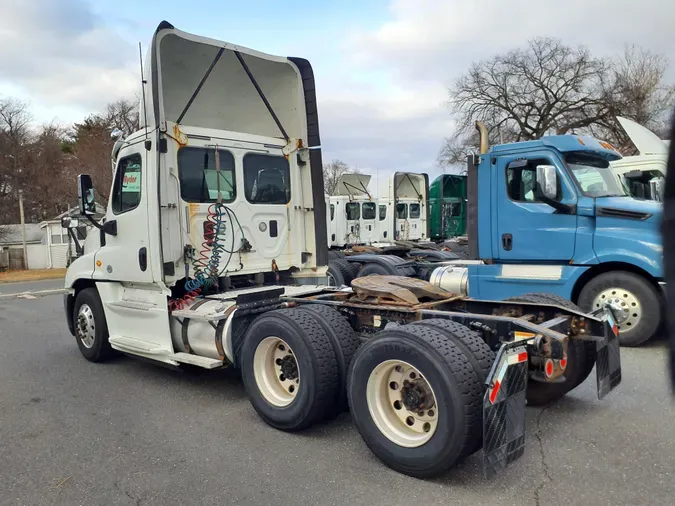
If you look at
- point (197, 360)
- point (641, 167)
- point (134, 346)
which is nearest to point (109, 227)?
point (134, 346)

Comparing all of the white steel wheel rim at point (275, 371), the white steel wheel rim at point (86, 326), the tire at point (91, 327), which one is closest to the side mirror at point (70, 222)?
the tire at point (91, 327)

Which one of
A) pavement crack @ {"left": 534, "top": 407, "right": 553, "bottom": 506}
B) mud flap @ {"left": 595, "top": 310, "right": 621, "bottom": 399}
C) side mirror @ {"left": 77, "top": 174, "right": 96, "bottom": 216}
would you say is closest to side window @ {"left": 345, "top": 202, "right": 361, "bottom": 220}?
side mirror @ {"left": 77, "top": 174, "right": 96, "bottom": 216}

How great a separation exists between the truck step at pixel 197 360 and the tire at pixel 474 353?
2257 mm

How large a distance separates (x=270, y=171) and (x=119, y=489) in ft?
13.2

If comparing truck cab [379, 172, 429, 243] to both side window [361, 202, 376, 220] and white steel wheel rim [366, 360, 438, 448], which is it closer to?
side window [361, 202, 376, 220]

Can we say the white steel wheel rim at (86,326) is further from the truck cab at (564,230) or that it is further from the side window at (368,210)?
the side window at (368,210)

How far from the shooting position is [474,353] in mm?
3475

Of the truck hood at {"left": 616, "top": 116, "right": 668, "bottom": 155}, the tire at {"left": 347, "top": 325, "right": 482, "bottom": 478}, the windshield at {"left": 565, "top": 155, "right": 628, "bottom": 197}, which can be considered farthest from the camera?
the truck hood at {"left": 616, "top": 116, "right": 668, "bottom": 155}

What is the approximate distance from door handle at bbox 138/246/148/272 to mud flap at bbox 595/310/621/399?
4.37m

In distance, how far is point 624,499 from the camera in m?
3.29

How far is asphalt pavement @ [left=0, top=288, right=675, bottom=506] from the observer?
3.43 m

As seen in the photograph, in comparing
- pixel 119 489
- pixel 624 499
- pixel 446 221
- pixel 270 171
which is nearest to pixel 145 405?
pixel 119 489

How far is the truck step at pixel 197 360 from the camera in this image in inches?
203

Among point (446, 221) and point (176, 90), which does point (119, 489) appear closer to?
point (176, 90)
